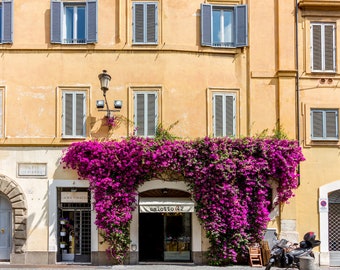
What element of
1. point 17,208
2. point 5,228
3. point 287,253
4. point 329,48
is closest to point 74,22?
point 17,208

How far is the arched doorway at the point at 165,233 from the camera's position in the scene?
1770 centimetres

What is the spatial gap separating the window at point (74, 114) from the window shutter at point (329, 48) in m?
8.82

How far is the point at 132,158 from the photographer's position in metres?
16.8

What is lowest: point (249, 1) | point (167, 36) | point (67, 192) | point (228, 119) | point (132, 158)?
point (67, 192)

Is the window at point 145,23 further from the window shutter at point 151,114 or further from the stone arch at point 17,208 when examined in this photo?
the stone arch at point 17,208

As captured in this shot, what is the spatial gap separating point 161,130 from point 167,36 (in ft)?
10.9

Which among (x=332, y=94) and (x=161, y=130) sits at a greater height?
(x=332, y=94)

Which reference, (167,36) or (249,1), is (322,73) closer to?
(249,1)

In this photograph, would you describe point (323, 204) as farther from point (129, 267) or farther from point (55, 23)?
point (55, 23)

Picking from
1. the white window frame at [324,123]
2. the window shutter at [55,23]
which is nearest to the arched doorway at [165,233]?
the white window frame at [324,123]

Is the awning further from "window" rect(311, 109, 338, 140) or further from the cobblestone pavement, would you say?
"window" rect(311, 109, 338, 140)

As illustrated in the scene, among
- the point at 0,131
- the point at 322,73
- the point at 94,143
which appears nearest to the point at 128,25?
the point at 94,143

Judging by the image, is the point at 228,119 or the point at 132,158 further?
the point at 228,119

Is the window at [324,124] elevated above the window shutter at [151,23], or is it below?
below
